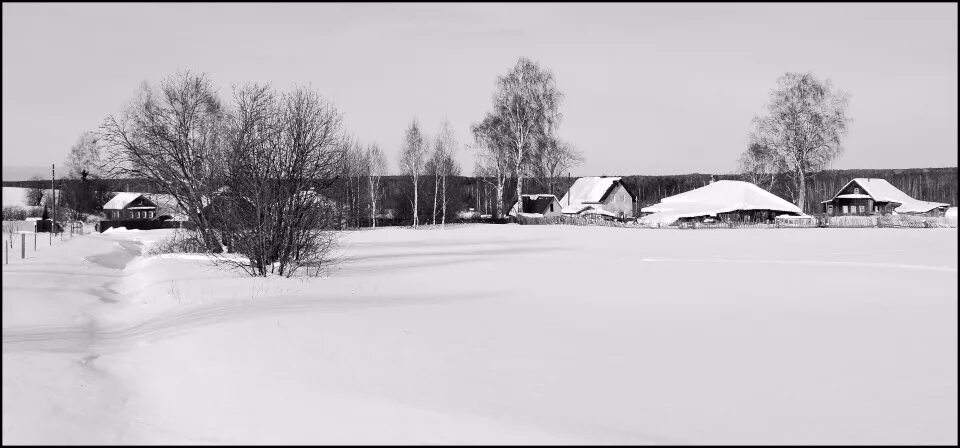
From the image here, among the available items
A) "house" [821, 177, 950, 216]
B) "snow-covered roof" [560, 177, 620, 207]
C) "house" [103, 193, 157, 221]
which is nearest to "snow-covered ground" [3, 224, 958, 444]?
"snow-covered roof" [560, 177, 620, 207]

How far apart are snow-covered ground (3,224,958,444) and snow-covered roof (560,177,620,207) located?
63.2 m

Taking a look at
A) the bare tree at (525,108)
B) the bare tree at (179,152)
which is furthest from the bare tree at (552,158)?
the bare tree at (179,152)

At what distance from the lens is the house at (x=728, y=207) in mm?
59250

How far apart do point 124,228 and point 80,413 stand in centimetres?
5729

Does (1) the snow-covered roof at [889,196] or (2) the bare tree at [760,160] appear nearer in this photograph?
(2) the bare tree at [760,160]

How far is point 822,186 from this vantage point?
126m

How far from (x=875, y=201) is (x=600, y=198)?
2763 centimetres

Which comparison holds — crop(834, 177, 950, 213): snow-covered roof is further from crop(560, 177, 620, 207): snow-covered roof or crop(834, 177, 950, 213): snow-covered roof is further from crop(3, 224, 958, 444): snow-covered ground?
crop(3, 224, 958, 444): snow-covered ground

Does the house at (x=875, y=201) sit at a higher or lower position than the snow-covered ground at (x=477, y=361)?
higher

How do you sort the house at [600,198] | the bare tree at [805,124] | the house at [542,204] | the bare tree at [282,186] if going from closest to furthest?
the bare tree at [282,186], the bare tree at [805,124], the house at [542,204], the house at [600,198]

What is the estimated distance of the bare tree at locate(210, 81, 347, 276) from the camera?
17.7m

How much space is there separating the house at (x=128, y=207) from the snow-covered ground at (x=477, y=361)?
244ft

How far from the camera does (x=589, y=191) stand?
82.2 m

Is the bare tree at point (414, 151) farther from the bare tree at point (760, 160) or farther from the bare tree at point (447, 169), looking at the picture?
the bare tree at point (760, 160)
